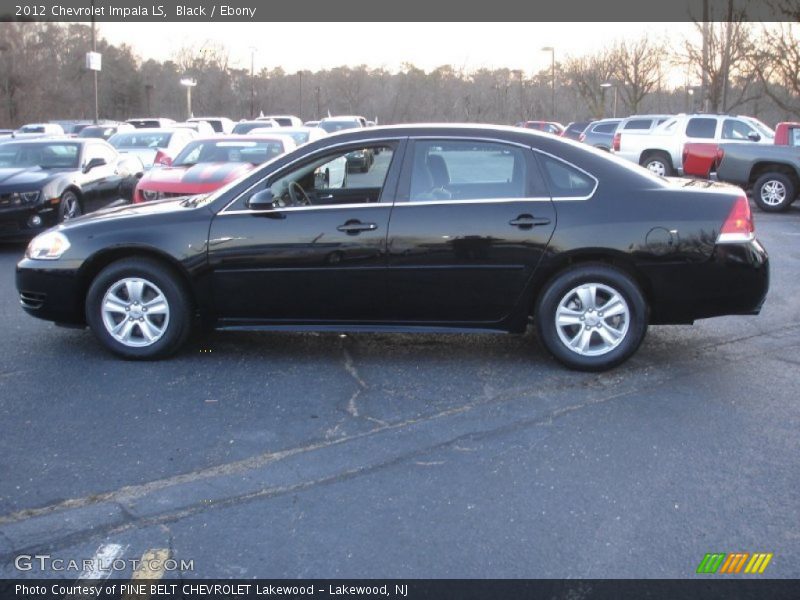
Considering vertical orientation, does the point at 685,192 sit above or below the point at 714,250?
above

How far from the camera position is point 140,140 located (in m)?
18.3

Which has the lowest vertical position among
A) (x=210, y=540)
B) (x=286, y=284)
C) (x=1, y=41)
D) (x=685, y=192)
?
(x=210, y=540)

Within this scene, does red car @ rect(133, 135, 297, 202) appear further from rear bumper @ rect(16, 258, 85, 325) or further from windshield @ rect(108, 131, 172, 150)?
windshield @ rect(108, 131, 172, 150)

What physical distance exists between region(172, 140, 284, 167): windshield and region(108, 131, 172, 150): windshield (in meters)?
6.44

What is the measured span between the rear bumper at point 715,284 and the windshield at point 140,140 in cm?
1464

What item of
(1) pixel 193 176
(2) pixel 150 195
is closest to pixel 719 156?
(1) pixel 193 176

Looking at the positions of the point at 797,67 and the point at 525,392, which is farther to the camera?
the point at 797,67

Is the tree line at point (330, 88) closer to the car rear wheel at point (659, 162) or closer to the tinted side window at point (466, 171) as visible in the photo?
the car rear wheel at point (659, 162)

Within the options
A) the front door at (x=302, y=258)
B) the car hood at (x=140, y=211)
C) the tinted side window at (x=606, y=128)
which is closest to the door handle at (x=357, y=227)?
the front door at (x=302, y=258)

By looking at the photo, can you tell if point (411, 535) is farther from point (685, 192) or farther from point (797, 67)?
point (797, 67)

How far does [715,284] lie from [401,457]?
2.55 meters
